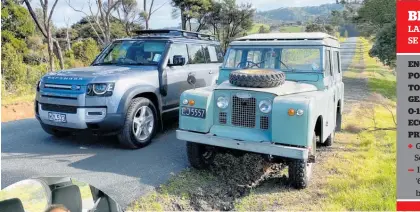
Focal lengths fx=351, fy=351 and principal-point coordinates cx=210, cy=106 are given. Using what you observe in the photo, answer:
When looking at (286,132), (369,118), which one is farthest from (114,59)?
(369,118)

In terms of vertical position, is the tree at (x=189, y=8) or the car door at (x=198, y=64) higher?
the tree at (x=189, y=8)

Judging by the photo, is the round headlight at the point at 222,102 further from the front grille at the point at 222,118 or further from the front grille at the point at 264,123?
the front grille at the point at 264,123

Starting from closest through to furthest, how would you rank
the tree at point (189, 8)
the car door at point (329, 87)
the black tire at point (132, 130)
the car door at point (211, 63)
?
the car door at point (329, 87), the black tire at point (132, 130), the car door at point (211, 63), the tree at point (189, 8)

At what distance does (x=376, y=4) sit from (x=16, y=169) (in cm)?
1630

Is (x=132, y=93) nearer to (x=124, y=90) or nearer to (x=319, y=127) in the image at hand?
(x=124, y=90)

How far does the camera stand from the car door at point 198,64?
703cm

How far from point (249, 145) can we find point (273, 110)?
477 mm

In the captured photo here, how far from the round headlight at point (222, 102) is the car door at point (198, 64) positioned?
2.69 metres

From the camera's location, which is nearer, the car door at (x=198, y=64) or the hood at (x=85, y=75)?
the hood at (x=85, y=75)

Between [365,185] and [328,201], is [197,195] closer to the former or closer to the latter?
[328,201]

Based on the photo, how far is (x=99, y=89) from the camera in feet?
16.5

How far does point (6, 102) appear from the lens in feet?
31.1

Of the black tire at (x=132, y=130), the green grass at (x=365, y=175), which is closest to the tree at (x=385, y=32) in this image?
the green grass at (x=365, y=175)

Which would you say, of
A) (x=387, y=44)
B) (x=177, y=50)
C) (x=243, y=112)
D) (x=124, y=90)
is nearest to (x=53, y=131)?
(x=124, y=90)
